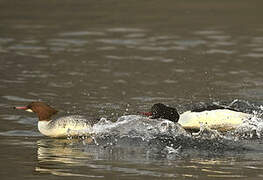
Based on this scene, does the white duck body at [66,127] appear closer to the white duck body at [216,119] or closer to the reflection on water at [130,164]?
the reflection on water at [130,164]

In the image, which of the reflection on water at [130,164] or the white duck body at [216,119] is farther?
the white duck body at [216,119]

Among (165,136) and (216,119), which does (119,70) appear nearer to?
(216,119)

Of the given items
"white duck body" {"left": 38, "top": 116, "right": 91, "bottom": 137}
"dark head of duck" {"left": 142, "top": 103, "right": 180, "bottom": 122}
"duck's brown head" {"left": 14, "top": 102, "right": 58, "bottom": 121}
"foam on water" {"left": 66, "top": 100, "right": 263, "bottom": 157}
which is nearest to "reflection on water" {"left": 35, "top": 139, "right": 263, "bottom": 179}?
"foam on water" {"left": 66, "top": 100, "right": 263, "bottom": 157}

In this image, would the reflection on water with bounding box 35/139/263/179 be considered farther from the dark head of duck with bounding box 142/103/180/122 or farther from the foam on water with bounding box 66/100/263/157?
the dark head of duck with bounding box 142/103/180/122

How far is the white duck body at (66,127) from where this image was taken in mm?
11617

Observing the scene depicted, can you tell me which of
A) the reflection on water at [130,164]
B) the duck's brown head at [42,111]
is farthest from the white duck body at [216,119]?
the duck's brown head at [42,111]

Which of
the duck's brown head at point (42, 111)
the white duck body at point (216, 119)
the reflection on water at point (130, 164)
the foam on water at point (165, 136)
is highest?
the duck's brown head at point (42, 111)

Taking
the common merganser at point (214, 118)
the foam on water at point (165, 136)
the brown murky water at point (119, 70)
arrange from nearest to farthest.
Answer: the brown murky water at point (119, 70), the foam on water at point (165, 136), the common merganser at point (214, 118)

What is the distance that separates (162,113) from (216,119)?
876 mm

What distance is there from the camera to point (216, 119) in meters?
12.4

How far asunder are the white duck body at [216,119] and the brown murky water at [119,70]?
40.8 inches

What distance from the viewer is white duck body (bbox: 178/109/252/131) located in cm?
1234

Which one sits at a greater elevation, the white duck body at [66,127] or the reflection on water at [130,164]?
the white duck body at [66,127]

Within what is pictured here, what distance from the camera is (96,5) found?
23.3m
